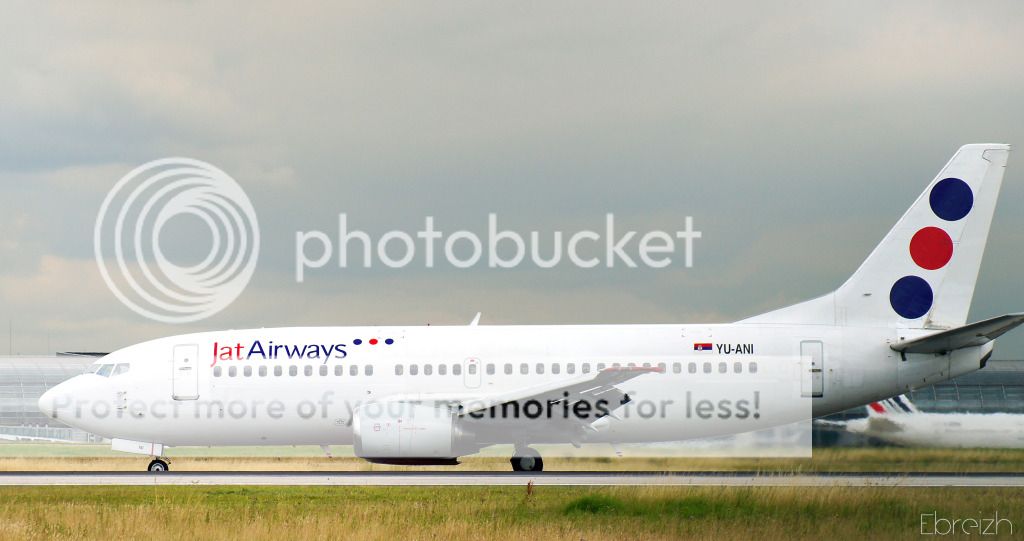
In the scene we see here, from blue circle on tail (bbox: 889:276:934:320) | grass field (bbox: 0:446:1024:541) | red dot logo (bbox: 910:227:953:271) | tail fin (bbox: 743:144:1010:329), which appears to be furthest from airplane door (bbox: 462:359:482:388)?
red dot logo (bbox: 910:227:953:271)

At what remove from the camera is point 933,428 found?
29750 millimetres

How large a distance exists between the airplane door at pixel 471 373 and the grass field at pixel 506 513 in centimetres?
460

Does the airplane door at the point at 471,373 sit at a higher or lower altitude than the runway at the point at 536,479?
higher

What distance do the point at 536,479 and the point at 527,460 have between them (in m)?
2.46

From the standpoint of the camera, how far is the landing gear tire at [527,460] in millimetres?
24688

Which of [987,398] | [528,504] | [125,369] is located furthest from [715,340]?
[987,398]

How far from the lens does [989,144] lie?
27219 mm

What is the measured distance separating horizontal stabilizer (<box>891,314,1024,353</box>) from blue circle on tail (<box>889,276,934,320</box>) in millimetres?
1409

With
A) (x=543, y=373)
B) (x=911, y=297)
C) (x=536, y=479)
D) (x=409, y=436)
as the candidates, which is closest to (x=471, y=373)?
(x=543, y=373)

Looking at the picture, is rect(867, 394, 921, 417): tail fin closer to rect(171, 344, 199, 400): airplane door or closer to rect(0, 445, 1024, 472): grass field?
rect(0, 445, 1024, 472): grass field

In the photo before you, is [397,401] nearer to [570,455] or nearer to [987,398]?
[570,455]

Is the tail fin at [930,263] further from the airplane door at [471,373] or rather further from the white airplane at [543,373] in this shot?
the airplane door at [471,373]

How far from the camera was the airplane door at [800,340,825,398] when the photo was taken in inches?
974

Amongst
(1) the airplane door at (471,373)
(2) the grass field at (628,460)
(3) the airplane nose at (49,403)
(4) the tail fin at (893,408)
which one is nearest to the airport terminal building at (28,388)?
(2) the grass field at (628,460)
